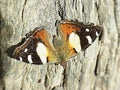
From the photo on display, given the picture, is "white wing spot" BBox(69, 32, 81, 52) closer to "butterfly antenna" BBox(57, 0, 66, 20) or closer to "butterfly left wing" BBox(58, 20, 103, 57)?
"butterfly left wing" BBox(58, 20, 103, 57)

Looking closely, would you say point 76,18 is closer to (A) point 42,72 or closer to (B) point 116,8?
(B) point 116,8

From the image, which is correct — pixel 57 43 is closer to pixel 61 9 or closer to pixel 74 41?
pixel 74 41

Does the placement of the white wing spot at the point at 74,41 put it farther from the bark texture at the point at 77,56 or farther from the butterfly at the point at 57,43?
the bark texture at the point at 77,56

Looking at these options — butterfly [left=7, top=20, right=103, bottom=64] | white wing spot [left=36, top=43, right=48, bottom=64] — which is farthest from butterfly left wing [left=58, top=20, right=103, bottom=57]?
white wing spot [left=36, top=43, right=48, bottom=64]

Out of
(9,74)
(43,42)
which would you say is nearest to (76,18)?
(43,42)

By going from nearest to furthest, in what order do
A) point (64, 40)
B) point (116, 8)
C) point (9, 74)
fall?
point (116, 8) < point (9, 74) < point (64, 40)

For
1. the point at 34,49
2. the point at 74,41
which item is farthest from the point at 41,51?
the point at 74,41
